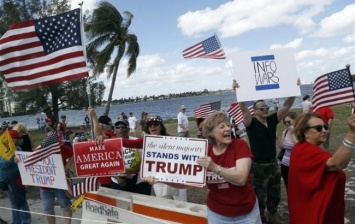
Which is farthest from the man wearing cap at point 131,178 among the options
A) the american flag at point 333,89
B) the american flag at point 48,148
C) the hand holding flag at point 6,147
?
the american flag at point 333,89

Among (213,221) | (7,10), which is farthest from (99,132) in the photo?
(7,10)

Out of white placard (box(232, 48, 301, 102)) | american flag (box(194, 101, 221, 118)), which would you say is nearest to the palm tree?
american flag (box(194, 101, 221, 118))

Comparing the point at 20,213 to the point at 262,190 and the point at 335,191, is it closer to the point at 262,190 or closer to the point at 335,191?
the point at 262,190

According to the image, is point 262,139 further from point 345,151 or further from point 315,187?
point 345,151

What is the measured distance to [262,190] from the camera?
603cm

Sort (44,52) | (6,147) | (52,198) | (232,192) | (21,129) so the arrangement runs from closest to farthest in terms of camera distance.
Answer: (232,192) < (44,52) < (52,198) < (6,147) < (21,129)

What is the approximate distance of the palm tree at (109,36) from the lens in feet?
86.2

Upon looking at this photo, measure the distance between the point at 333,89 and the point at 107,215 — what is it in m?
4.72

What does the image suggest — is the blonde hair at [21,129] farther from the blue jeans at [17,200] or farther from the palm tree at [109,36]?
the palm tree at [109,36]

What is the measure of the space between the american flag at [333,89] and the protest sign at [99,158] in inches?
170

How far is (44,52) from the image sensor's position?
5.78 meters

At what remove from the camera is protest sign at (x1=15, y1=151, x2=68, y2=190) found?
5672 mm

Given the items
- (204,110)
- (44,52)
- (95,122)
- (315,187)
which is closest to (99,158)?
(95,122)

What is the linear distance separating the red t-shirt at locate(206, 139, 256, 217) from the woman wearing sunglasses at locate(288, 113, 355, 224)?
1.30ft
